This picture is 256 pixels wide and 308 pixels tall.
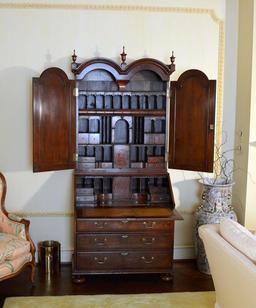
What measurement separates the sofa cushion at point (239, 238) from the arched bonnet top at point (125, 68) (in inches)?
67.0

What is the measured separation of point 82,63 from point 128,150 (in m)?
0.94

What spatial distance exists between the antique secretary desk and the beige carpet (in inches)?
13.1

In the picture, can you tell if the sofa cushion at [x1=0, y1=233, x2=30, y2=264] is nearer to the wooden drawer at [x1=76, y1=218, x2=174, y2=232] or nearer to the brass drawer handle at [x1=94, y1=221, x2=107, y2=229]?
the wooden drawer at [x1=76, y1=218, x2=174, y2=232]

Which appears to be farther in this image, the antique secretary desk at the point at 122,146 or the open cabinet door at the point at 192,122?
the open cabinet door at the point at 192,122

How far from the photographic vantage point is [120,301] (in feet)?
10.7

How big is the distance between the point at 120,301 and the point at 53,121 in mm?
1681

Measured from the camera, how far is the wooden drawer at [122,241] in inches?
142

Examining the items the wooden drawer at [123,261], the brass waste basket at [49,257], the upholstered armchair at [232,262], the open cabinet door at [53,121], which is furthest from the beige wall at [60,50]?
the upholstered armchair at [232,262]

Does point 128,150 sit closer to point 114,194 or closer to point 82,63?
point 114,194

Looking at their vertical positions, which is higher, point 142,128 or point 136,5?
point 136,5

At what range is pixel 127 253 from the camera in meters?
3.64

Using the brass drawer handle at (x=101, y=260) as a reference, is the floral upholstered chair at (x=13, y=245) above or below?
above

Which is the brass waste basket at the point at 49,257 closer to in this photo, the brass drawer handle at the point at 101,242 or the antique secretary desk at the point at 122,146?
the antique secretary desk at the point at 122,146

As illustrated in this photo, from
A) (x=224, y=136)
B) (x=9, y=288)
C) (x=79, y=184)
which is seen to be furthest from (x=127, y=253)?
(x=224, y=136)
